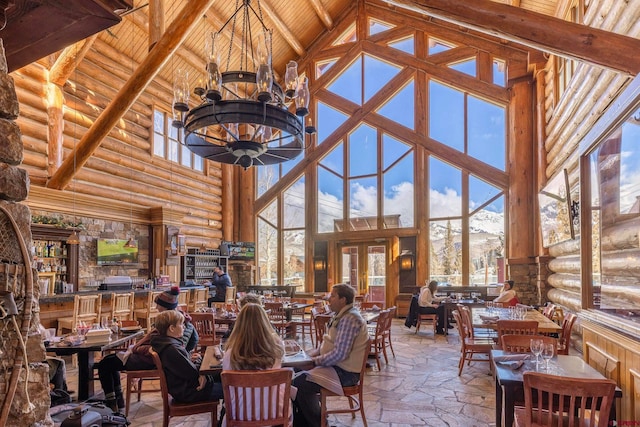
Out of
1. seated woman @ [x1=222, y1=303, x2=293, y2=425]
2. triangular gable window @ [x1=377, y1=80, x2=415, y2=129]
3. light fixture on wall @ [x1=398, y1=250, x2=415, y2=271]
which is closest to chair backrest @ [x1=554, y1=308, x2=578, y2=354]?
seated woman @ [x1=222, y1=303, x2=293, y2=425]

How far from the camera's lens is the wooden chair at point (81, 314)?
665cm

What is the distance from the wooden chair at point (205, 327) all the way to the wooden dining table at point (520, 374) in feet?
13.3

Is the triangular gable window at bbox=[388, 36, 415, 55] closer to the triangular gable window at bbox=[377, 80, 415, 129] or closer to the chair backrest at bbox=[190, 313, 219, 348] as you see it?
the triangular gable window at bbox=[377, 80, 415, 129]

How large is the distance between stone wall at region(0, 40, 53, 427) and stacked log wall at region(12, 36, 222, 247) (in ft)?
26.7

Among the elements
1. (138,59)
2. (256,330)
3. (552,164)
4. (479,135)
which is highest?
(138,59)

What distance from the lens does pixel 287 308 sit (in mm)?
8320

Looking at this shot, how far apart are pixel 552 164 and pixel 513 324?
5.63 meters

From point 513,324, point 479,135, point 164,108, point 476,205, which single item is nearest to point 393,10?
point 479,135

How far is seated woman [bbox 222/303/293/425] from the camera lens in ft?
10.4

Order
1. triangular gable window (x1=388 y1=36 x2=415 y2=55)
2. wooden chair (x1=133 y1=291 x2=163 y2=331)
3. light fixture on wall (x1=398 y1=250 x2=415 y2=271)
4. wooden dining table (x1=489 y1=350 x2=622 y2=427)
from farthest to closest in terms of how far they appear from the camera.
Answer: triangular gable window (x1=388 y1=36 x2=415 y2=55) < light fixture on wall (x1=398 y1=250 x2=415 y2=271) < wooden chair (x1=133 y1=291 x2=163 y2=331) < wooden dining table (x1=489 y1=350 x2=622 y2=427)

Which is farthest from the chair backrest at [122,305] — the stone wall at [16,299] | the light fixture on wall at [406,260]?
the light fixture on wall at [406,260]

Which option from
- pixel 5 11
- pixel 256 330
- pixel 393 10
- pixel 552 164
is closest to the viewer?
pixel 5 11

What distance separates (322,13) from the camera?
1333 cm

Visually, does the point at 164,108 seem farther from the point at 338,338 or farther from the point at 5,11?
the point at 5,11
